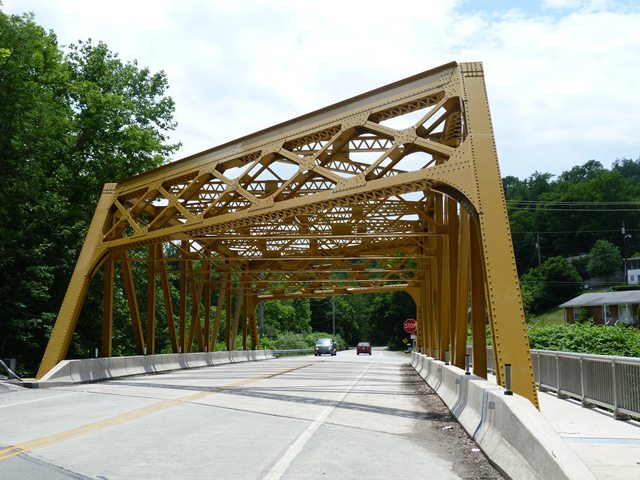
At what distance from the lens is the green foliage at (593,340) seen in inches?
743

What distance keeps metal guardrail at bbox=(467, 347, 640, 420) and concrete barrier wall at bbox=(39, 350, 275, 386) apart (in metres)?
14.4

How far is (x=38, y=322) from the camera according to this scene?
33.0 metres

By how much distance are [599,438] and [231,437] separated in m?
5.26

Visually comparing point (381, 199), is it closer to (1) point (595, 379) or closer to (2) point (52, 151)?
(1) point (595, 379)

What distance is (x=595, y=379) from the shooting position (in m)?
13.8

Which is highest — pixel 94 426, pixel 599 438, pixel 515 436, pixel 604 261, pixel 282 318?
pixel 604 261

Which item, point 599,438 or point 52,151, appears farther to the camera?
point 52,151

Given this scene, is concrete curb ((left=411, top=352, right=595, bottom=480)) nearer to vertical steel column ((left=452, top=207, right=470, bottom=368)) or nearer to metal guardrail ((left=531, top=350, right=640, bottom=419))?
metal guardrail ((left=531, top=350, right=640, bottom=419))

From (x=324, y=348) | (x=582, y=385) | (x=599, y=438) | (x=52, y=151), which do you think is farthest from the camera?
(x=324, y=348)

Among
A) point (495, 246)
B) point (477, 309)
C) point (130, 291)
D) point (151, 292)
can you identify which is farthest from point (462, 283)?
point (151, 292)

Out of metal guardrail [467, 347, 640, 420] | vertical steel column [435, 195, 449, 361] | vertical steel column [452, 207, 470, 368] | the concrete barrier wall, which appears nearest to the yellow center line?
the concrete barrier wall

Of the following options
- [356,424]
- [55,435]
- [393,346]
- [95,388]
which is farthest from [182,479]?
[393,346]

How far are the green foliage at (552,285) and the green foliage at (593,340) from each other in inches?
Answer: 3288

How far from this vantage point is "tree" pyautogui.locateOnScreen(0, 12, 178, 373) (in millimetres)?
28594
